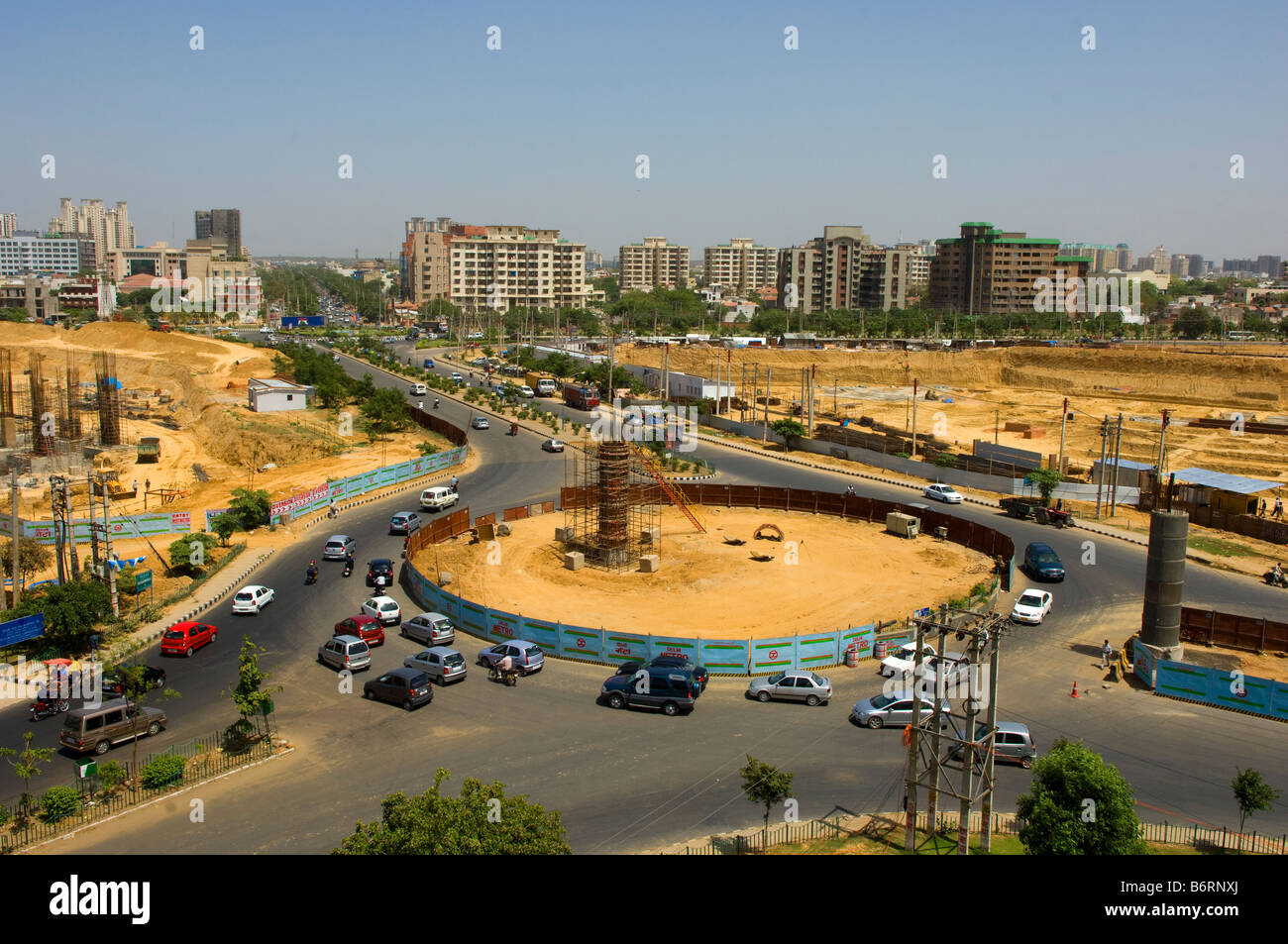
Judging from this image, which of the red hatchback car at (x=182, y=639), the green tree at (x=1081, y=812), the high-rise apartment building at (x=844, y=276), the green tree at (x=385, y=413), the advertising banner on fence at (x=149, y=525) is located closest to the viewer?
the green tree at (x=1081, y=812)

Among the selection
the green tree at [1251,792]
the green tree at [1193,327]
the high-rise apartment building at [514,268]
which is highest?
the high-rise apartment building at [514,268]

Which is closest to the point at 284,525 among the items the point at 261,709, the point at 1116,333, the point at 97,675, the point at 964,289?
the point at 97,675

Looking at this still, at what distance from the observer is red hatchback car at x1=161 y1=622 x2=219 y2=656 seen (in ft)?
92.5

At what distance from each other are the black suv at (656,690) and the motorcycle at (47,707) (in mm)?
13474

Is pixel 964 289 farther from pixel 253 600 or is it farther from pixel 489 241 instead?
pixel 253 600

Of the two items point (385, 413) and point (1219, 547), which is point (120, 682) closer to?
point (1219, 547)

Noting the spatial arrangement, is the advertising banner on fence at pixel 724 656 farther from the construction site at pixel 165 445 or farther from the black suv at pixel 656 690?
the construction site at pixel 165 445

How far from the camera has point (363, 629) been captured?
28.8 metres

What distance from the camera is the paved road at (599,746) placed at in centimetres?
1923

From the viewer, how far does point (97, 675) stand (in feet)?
81.2

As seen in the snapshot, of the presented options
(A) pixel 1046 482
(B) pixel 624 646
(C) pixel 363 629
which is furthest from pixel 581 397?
(B) pixel 624 646

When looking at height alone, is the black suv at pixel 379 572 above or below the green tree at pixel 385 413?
below

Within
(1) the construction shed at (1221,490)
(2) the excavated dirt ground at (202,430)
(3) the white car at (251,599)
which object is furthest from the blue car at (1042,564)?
(2) the excavated dirt ground at (202,430)

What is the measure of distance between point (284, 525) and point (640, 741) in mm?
25219
